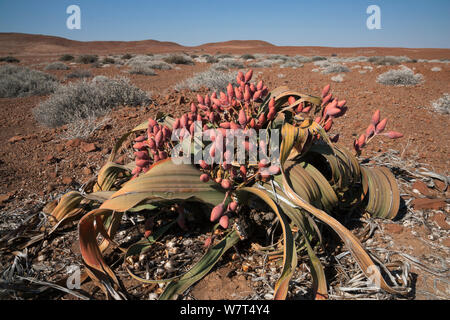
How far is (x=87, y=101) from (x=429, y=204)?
405 cm

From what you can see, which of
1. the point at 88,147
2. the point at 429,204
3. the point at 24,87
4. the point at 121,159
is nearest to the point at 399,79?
the point at 429,204

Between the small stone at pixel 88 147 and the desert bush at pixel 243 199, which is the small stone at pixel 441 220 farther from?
the small stone at pixel 88 147

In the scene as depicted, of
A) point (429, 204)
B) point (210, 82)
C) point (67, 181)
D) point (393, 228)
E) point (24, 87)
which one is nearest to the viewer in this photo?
point (393, 228)

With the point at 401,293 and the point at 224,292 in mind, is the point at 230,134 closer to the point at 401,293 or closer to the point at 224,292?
the point at 224,292

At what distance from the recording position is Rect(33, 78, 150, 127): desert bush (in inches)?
143

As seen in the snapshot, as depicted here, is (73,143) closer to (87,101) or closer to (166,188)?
(87,101)

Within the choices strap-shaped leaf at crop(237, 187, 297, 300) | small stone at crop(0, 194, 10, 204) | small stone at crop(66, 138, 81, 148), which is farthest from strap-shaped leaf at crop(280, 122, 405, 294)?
small stone at crop(66, 138, 81, 148)

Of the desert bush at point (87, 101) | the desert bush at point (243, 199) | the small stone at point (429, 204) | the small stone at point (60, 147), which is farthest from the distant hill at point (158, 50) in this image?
the small stone at point (60, 147)

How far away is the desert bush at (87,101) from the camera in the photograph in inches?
143

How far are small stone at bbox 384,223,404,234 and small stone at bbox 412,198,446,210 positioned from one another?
235mm

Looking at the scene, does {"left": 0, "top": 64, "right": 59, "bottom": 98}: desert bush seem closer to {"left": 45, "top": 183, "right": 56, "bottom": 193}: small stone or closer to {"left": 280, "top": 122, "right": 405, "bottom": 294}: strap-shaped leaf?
{"left": 45, "top": 183, "right": 56, "bottom": 193}: small stone

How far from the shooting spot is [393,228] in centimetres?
138

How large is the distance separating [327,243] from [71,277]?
1.19m

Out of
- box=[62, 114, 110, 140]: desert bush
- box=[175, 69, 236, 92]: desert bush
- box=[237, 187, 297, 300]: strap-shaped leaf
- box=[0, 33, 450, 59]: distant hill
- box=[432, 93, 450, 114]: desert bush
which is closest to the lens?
box=[237, 187, 297, 300]: strap-shaped leaf
